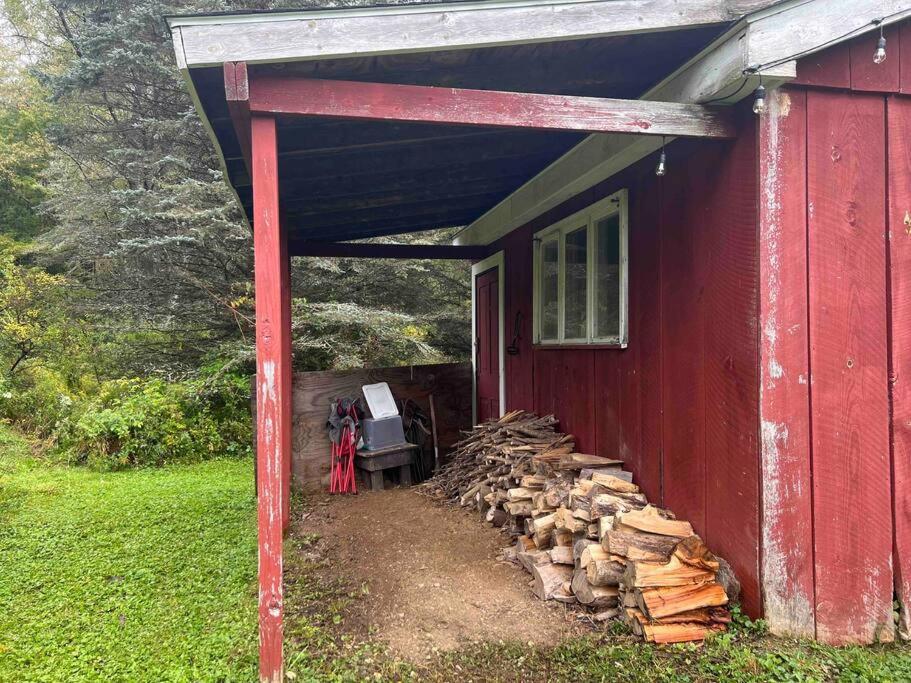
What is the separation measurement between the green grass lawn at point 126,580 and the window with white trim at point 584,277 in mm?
2861

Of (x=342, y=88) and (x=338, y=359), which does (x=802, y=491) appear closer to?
(x=342, y=88)

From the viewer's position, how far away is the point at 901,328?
8.70 feet

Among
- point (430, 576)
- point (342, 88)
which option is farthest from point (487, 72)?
point (430, 576)

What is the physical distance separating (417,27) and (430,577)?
9.62ft

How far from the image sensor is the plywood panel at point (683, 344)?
9.75 feet

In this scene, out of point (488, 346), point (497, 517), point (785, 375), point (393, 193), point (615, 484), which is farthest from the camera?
point (488, 346)

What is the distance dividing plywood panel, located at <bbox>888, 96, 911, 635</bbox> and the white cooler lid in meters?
4.20

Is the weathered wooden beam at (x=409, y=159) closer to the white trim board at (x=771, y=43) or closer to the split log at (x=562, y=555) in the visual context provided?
the white trim board at (x=771, y=43)

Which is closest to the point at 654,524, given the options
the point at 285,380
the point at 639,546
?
the point at 639,546

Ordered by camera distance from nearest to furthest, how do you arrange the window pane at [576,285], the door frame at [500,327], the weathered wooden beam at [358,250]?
1. the window pane at [576,285]
2. the weathered wooden beam at [358,250]
3. the door frame at [500,327]

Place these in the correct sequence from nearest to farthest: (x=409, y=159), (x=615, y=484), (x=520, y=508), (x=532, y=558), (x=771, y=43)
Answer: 1. (x=771, y=43)
2. (x=532, y=558)
3. (x=615, y=484)
4. (x=520, y=508)
5. (x=409, y=159)

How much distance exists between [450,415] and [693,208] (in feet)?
13.7

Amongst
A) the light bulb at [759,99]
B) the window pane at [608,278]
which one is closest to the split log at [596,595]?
the window pane at [608,278]

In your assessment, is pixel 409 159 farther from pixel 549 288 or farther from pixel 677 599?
pixel 677 599
